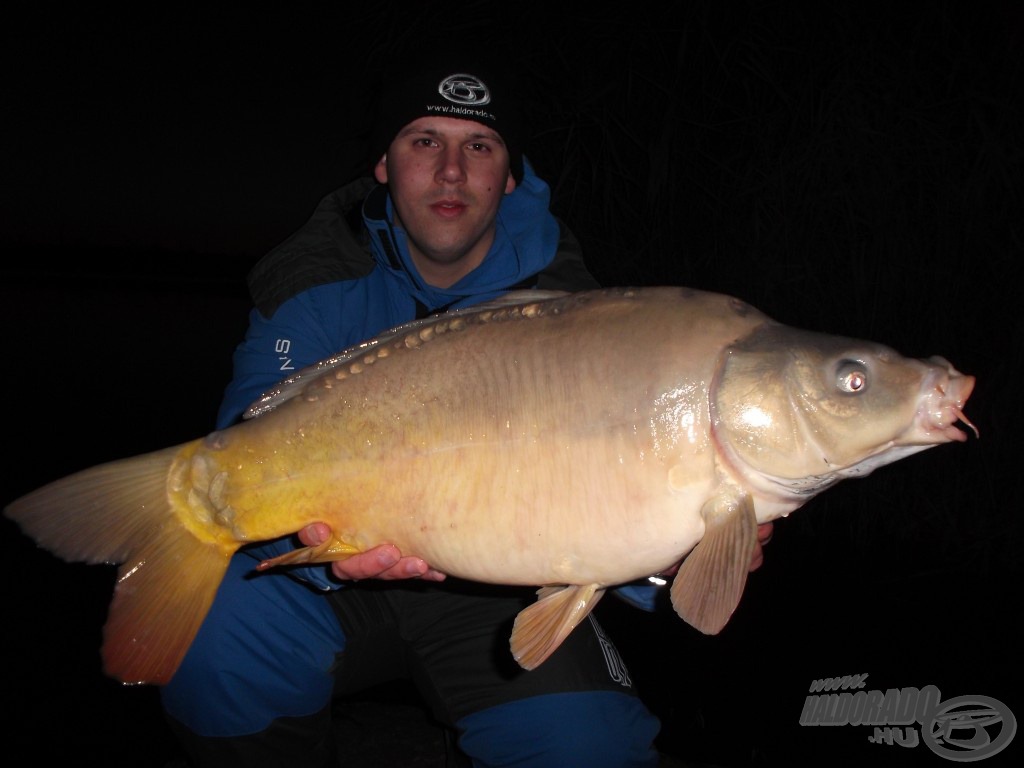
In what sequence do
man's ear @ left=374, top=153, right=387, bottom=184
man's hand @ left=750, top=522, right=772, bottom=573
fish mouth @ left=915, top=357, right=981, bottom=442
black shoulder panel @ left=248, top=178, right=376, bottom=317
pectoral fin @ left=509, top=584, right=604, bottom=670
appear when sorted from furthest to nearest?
man's ear @ left=374, top=153, right=387, bottom=184 < black shoulder panel @ left=248, top=178, right=376, bottom=317 < man's hand @ left=750, top=522, right=772, bottom=573 < pectoral fin @ left=509, top=584, right=604, bottom=670 < fish mouth @ left=915, top=357, right=981, bottom=442

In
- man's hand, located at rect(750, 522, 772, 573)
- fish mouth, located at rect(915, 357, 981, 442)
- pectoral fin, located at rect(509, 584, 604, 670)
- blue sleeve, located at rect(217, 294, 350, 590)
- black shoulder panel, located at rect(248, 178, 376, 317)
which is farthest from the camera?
black shoulder panel, located at rect(248, 178, 376, 317)

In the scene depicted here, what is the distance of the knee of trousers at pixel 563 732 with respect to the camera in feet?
5.75

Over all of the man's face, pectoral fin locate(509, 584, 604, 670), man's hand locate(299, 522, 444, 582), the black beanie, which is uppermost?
the black beanie

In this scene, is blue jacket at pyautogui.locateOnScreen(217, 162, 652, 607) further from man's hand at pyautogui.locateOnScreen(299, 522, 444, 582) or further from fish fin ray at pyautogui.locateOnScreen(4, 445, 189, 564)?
man's hand at pyautogui.locateOnScreen(299, 522, 444, 582)

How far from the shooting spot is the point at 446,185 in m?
2.22

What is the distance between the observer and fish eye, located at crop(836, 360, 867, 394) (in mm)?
1273

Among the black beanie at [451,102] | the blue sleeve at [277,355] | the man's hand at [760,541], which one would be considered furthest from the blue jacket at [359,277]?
the man's hand at [760,541]

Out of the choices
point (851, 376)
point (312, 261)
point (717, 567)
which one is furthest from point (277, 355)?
point (851, 376)

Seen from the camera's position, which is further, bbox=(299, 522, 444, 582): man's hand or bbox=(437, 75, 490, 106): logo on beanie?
bbox=(437, 75, 490, 106): logo on beanie

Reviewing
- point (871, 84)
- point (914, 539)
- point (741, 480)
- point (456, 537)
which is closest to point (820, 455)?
point (741, 480)

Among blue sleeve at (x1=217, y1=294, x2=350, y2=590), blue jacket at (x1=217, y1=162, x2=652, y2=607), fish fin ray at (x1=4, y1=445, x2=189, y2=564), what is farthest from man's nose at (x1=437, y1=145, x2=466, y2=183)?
fish fin ray at (x1=4, y1=445, x2=189, y2=564)

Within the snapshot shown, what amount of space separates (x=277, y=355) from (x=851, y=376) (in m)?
1.45

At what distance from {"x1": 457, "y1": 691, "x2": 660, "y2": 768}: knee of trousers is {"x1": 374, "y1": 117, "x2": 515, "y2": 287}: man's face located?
130 centimetres

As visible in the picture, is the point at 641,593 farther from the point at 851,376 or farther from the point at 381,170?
the point at 381,170
